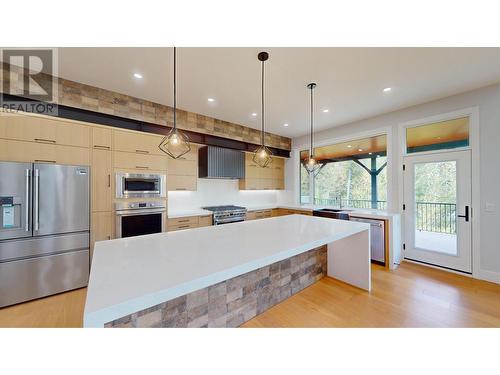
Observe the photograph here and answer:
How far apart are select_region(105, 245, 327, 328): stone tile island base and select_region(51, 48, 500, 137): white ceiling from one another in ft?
7.45

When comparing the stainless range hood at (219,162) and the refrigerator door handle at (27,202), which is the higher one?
the stainless range hood at (219,162)

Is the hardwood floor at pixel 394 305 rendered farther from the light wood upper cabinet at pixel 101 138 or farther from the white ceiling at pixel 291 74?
the light wood upper cabinet at pixel 101 138

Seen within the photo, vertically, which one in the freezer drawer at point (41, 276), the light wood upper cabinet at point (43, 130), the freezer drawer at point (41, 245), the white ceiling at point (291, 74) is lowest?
the freezer drawer at point (41, 276)

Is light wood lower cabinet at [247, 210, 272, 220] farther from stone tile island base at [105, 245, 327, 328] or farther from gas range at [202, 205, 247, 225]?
stone tile island base at [105, 245, 327, 328]

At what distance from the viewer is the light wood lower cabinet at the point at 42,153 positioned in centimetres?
219

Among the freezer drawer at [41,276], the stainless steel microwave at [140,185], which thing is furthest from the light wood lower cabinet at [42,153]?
the freezer drawer at [41,276]

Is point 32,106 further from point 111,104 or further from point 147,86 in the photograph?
point 147,86

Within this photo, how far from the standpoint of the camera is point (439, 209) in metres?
3.28

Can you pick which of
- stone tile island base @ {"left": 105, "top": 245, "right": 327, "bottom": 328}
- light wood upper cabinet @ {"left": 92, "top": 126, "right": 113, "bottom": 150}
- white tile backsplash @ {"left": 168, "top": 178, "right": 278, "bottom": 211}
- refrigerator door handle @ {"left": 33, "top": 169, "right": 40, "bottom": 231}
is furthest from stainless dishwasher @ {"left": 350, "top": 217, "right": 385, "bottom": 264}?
refrigerator door handle @ {"left": 33, "top": 169, "right": 40, "bottom": 231}

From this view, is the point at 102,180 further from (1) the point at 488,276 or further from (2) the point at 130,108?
(1) the point at 488,276

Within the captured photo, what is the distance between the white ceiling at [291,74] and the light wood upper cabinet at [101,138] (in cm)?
63

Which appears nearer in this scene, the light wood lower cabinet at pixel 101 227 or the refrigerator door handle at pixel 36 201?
the refrigerator door handle at pixel 36 201

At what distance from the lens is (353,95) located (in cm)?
307
